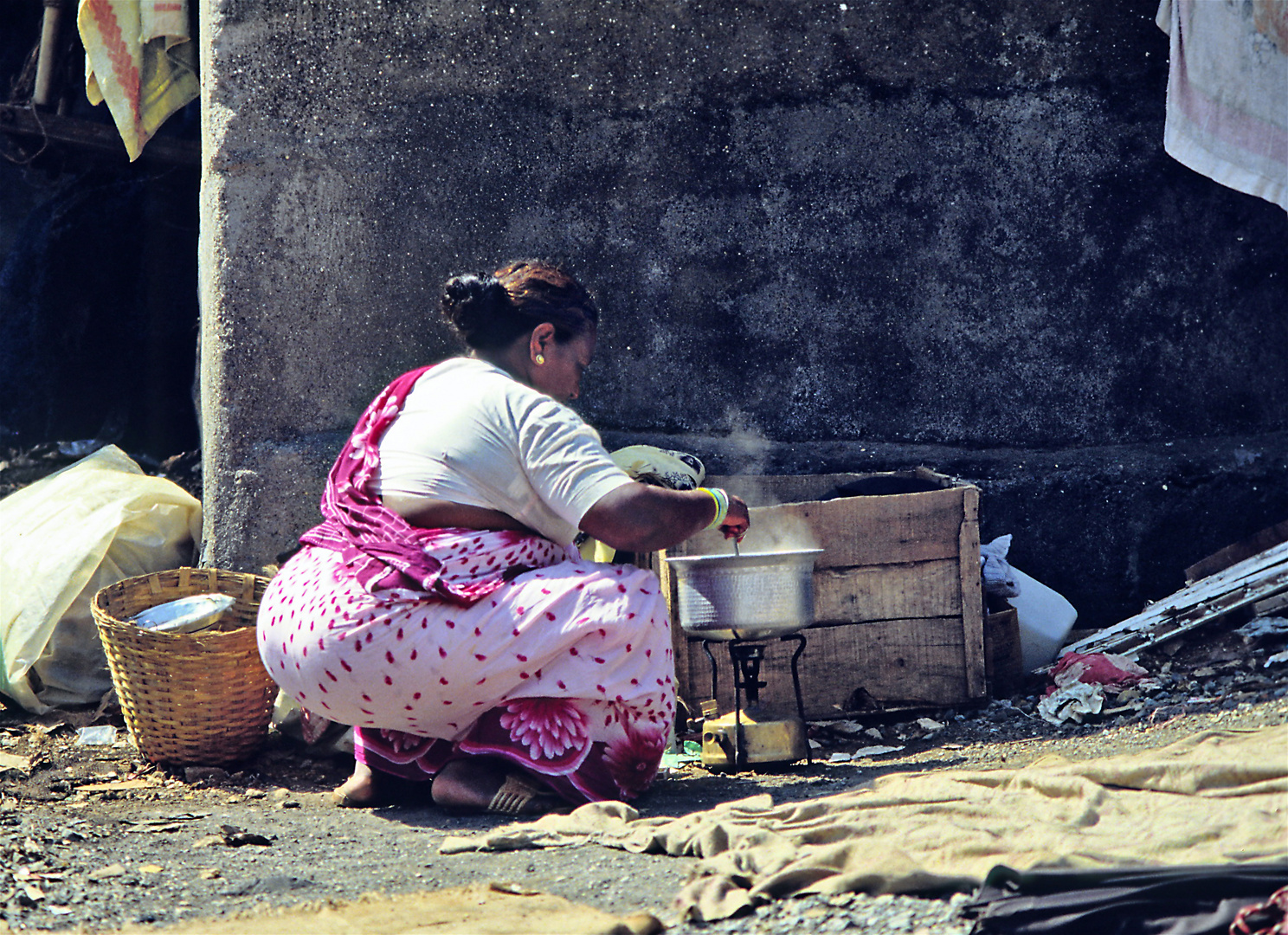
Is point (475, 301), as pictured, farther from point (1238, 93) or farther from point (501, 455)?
point (1238, 93)

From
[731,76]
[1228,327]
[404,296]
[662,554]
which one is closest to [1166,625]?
[1228,327]

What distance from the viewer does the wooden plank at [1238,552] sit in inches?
172

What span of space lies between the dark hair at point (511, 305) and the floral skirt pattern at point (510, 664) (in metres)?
0.59

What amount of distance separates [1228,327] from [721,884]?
351cm

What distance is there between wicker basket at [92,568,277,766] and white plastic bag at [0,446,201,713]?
0.51 metres

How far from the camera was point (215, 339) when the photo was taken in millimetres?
4340

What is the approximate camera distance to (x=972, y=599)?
3.86 metres

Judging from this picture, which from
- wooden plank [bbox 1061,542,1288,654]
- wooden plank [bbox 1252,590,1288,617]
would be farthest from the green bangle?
wooden plank [bbox 1252,590,1288,617]

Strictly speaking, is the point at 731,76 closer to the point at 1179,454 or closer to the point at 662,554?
the point at 662,554

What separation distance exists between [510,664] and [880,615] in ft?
4.62

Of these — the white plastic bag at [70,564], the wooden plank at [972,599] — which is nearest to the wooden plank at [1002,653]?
the wooden plank at [972,599]

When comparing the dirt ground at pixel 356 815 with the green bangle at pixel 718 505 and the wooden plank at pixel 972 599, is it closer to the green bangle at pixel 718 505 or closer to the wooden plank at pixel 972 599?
the wooden plank at pixel 972 599

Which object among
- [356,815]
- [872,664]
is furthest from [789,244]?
[356,815]

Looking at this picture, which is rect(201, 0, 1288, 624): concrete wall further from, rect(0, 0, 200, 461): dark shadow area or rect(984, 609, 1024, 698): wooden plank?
rect(0, 0, 200, 461): dark shadow area
